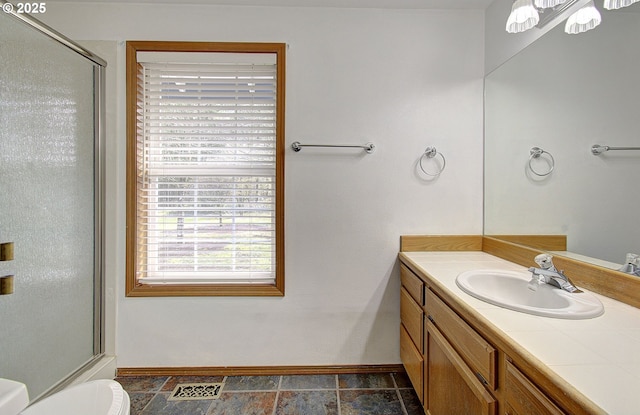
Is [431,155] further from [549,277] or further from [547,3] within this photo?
[549,277]

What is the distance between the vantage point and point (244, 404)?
63.3 inches

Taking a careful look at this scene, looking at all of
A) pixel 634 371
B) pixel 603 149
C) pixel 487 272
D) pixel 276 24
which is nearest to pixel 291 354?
pixel 487 272

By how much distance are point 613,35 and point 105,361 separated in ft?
9.85

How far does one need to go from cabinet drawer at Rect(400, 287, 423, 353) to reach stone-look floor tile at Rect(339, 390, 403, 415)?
0.38 meters

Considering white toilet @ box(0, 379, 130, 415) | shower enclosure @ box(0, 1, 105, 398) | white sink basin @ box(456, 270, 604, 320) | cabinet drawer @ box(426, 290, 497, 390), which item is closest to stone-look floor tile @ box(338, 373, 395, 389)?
cabinet drawer @ box(426, 290, 497, 390)

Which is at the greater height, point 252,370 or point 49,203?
point 49,203

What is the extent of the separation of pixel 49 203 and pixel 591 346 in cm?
226

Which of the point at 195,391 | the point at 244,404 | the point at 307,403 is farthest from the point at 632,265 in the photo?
the point at 195,391

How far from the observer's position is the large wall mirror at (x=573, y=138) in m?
1.05

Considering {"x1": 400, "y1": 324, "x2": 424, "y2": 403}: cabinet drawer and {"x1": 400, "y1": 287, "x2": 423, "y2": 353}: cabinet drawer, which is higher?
{"x1": 400, "y1": 287, "x2": 423, "y2": 353}: cabinet drawer

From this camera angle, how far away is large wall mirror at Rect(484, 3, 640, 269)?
3.45 ft

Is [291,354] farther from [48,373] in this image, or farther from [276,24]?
[276,24]

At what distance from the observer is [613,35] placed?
109 cm

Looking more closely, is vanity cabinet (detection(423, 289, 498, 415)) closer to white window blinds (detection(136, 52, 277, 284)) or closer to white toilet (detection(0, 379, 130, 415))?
white window blinds (detection(136, 52, 277, 284))
